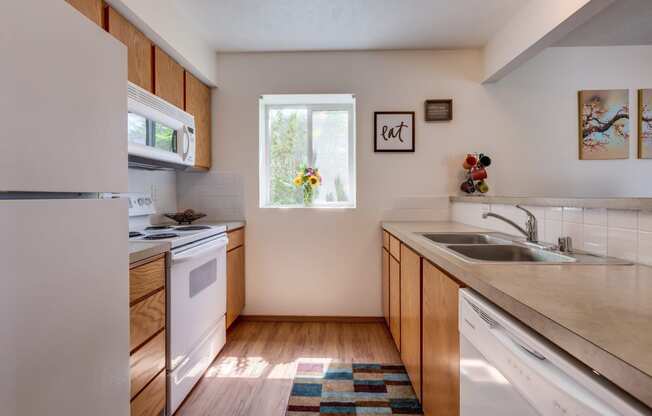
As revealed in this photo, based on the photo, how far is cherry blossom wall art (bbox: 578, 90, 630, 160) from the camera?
8.57 feet

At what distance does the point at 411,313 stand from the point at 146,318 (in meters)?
1.26

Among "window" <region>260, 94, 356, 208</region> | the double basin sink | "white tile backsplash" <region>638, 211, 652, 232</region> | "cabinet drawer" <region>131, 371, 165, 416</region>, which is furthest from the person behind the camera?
"window" <region>260, 94, 356, 208</region>

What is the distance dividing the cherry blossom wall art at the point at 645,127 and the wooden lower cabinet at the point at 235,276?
3.36 meters

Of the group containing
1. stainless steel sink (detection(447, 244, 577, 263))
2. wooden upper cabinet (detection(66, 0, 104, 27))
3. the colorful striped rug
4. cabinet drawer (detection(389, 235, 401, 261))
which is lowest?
the colorful striped rug

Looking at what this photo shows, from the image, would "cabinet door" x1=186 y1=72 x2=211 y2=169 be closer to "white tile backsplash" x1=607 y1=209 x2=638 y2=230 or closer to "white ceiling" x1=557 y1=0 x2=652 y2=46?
"white tile backsplash" x1=607 y1=209 x2=638 y2=230

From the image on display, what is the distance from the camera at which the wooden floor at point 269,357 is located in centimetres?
170

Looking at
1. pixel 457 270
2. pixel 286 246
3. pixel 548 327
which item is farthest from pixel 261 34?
pixel 548 327

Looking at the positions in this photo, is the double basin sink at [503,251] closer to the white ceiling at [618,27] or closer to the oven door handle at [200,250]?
the oven door handle at [200,250]

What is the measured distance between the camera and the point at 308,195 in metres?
2.82

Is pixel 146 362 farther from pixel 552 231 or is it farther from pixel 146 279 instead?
pixel 552 231

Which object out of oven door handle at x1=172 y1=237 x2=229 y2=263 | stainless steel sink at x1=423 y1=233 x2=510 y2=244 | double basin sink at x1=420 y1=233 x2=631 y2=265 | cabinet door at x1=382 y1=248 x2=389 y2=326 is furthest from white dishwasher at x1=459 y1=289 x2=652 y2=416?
cabinet door at x1=382 y1=248 x2=389 y2=326

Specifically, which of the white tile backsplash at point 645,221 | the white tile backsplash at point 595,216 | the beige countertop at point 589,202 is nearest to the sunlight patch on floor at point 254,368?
the beige countertop at point 589,202

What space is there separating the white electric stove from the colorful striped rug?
0.57 meters

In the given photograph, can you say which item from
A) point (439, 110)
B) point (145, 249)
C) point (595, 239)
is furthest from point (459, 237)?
point (145, 249)
